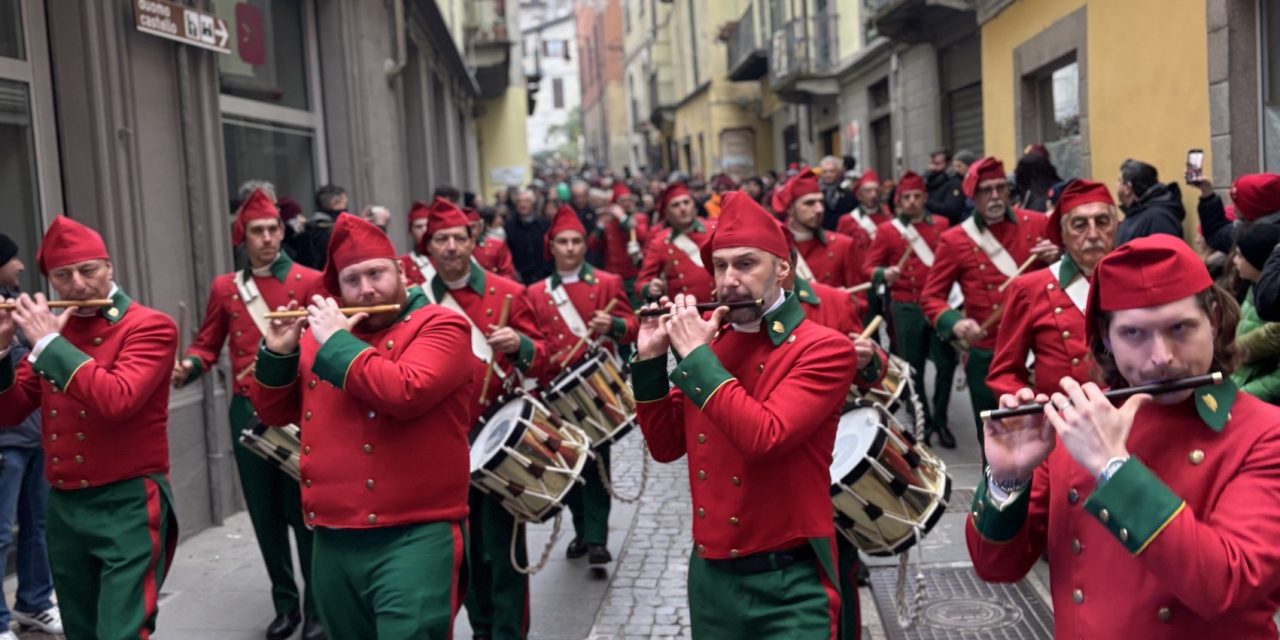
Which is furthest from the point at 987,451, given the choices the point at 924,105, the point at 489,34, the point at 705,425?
the point at 489,34

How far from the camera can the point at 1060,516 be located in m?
2.76

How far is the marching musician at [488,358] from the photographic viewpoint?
225 inches

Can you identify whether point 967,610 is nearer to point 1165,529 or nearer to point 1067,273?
point 1067,273

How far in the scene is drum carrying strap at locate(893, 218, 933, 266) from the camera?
33.9 ft

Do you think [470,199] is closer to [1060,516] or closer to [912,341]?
[912,341]

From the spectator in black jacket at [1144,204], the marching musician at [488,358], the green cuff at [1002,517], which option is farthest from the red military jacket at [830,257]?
the green cuff at [1002,517]

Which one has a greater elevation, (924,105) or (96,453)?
(924,105)

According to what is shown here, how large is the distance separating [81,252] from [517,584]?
223 centimetres

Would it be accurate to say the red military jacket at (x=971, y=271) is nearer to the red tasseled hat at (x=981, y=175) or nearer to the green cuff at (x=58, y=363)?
the red tasseled hat at (x=981, y=175)

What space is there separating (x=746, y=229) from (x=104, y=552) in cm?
280

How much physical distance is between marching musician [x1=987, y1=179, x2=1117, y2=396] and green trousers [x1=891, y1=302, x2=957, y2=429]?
4.26 m

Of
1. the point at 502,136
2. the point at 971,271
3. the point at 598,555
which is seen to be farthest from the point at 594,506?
the point at 502,136

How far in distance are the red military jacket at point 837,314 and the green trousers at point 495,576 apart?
1.64 metres

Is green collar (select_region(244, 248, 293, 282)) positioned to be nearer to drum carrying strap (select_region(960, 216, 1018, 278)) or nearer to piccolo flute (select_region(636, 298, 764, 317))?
piccolo flute (select_region(636, 298, 764, 317))
